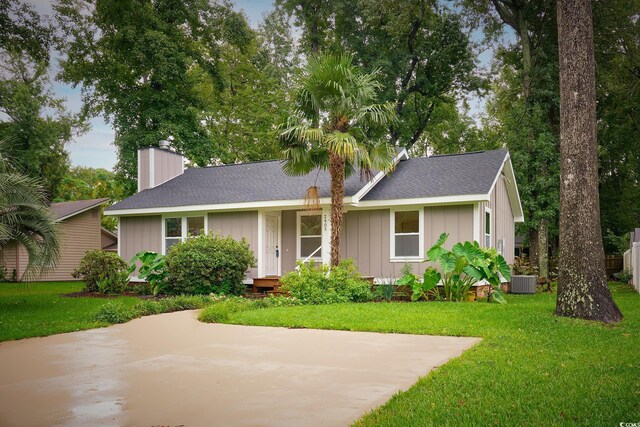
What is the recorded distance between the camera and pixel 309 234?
1745 centimetres

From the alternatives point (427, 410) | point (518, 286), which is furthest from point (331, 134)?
point (427, 410)

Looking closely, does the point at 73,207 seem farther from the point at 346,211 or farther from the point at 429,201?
the point at 429,201

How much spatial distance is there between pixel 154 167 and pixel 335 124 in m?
9.43

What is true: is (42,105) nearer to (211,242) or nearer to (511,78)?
(211,242)

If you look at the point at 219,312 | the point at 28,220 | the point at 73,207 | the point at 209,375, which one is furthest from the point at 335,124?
the point at 73,207

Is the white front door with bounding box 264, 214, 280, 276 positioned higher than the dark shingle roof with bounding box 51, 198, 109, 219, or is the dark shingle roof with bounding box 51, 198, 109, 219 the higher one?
the dark shingle roof with bounding box 51, 198, 109, 219

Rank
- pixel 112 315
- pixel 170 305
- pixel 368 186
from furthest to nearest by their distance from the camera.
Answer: pixel 368 186 < pixel 170 305 < pixel 112 315

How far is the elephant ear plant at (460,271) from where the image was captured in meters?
13.0

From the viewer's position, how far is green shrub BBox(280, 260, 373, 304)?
1329cm

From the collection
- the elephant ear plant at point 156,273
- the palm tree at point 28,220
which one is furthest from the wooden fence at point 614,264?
the palm tree at point 28,220

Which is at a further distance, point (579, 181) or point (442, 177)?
point (442, 177)

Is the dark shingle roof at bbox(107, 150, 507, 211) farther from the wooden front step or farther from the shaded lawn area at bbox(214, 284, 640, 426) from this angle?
the shaded lawn area at bbox(214, 284, 640, 426)

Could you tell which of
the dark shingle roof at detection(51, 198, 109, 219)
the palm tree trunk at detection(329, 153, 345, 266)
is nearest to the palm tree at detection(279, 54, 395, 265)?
the palm tree trunk at detection(329, 153, 345, 266)

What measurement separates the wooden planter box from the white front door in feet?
24.4
